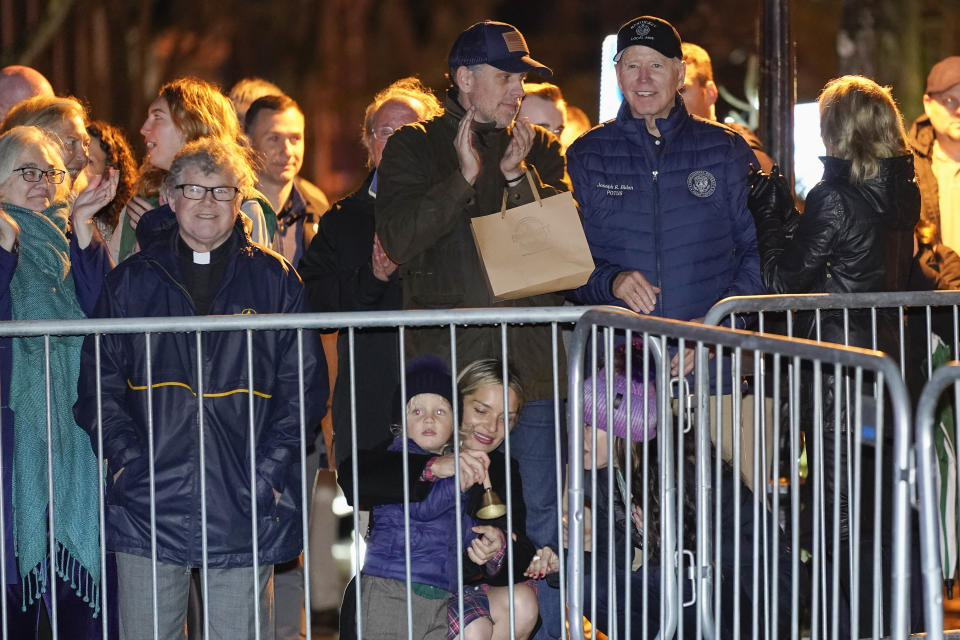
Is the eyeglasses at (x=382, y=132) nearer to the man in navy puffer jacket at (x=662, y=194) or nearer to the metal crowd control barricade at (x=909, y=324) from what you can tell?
the man in navy puffer jacket at (x=662, y=194)

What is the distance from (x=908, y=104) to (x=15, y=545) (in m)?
9.04

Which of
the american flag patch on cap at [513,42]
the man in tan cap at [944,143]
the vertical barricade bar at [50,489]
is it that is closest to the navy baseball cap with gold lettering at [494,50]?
the american flag patch on cap at [513,42]

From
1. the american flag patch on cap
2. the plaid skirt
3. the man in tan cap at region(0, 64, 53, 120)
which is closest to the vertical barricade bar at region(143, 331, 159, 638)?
the plaid skirt

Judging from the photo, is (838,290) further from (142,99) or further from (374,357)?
(142,99)

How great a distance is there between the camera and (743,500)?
509 centimetres

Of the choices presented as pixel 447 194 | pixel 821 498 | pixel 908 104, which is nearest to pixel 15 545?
pixel 447 194

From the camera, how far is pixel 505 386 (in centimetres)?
502

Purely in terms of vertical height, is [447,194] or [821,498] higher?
[447,194]

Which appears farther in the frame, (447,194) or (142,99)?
(142,99)

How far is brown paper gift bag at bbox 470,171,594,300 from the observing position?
5.32 meters

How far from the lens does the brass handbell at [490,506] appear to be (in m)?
5.17

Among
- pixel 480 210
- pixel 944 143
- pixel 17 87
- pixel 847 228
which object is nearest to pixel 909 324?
pixel 847 228

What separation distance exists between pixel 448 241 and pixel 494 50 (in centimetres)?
76

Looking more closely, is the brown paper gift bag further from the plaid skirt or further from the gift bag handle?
the plaid skirt
